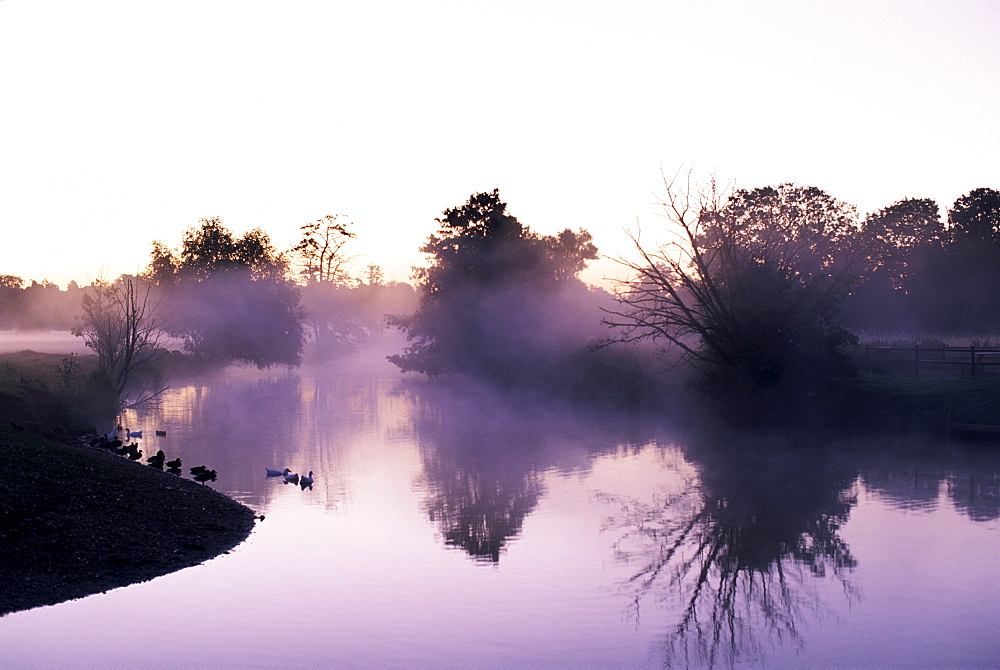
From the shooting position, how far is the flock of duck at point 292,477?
73.9ft

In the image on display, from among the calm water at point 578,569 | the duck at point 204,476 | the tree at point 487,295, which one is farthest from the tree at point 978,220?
the duck at point 204,476

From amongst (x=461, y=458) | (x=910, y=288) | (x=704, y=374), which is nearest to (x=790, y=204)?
(x=910, y=288)

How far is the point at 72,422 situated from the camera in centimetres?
2772

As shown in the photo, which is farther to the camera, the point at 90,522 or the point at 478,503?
the point at 478,503

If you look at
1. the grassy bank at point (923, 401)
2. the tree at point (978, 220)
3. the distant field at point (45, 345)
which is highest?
the tree at point (978, 220)

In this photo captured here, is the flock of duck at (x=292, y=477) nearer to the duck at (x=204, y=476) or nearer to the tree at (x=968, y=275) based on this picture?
the duck at (x=204, y=476)

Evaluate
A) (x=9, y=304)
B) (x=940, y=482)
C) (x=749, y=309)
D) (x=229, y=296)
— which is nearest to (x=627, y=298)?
(x=749, y=309)

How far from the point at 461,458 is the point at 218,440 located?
31.3 feet

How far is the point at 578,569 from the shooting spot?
1491 cm

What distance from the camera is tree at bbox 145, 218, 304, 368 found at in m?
68.1

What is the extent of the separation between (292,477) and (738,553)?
12155 mm

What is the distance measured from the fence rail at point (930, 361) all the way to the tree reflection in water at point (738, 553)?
1091cm

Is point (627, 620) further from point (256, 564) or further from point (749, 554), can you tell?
point (256, 564)

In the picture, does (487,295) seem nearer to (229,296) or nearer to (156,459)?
(229,296)
